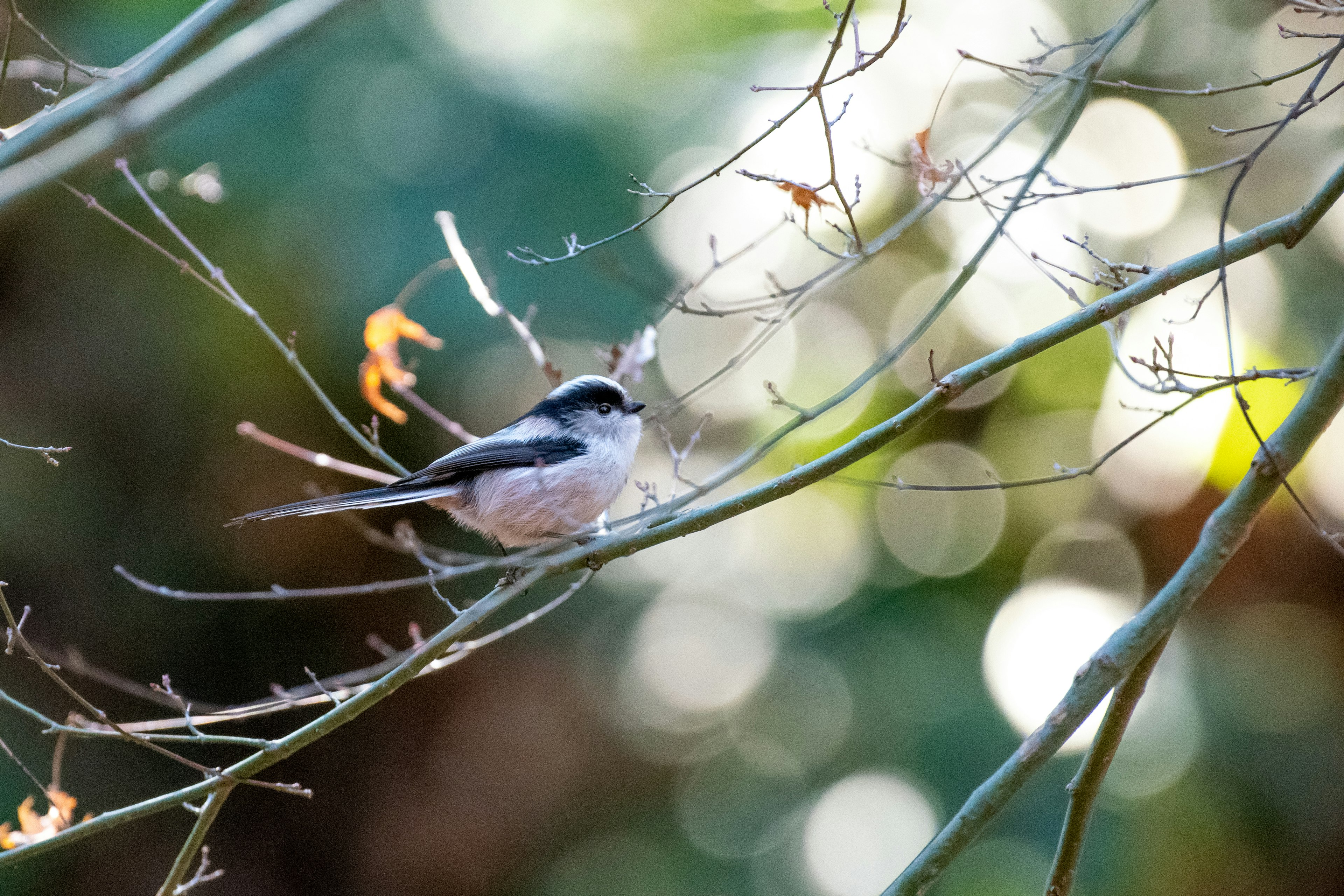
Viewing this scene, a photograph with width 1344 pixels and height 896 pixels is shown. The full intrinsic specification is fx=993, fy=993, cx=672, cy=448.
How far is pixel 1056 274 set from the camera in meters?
4.61

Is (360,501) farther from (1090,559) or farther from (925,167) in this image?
(1090,559)

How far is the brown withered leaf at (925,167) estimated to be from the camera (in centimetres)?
226

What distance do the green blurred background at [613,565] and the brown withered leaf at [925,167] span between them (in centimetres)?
194

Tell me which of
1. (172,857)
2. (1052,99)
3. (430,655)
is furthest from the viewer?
(172,857)

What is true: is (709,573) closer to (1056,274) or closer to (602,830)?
(602,830)

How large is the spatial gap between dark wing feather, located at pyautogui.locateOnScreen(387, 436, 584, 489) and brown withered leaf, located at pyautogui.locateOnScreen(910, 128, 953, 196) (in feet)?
5.08

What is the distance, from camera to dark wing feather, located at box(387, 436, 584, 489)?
335 centimetres

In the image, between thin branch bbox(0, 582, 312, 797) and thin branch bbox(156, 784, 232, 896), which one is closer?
thin branch bbox(0, 582, 312, 797)

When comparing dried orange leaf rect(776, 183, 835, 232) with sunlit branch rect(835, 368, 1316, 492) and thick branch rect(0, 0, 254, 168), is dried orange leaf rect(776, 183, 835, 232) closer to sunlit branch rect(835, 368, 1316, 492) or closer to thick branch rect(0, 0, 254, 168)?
sunlit branch rect(835, 368, 1316, 492)

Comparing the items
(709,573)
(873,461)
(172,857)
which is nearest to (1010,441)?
(873,461)

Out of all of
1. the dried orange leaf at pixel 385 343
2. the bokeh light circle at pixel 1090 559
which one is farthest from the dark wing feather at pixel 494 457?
the bokeh light circle at pixel 1090 559

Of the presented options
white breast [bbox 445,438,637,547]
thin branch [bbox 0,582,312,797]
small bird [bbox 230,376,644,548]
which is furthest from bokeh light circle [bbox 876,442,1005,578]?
thin branch [bbox 0,582,312,797]

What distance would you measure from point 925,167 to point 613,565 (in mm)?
3118

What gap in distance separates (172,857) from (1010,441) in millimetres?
4587
